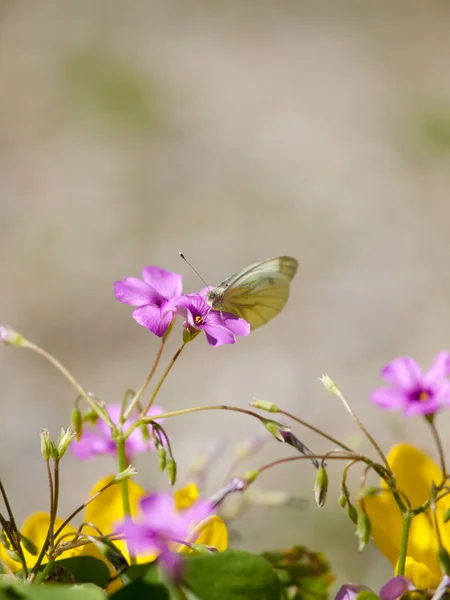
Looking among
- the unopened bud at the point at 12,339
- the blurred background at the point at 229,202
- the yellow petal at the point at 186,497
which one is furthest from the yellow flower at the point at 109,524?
the blurred background at the point at 229,202

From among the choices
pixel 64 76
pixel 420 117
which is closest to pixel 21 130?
pixel 64 76

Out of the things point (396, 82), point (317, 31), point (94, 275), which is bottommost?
point (94, 275)

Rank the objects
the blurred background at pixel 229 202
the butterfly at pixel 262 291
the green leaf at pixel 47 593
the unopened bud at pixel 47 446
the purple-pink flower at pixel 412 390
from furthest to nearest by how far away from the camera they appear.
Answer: the blurred background at pixel 229 202 < the butterfly at pixel 262 291 < the purple-pink flower at pixel 412 390 < the unopened bud at pixel 47 446 < the green leaf at pixel 47 593

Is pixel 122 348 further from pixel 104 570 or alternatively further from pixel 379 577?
pixel 104 570

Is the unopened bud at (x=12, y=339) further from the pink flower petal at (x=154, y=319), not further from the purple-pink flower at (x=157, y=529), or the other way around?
the purple-pink flower at (x=157, y=529)

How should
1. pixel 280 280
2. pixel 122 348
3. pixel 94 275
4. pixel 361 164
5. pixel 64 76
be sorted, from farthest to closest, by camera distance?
pixel 64 76 < pixel 361 164 < pixel 94 275 < pixel 122 348 < pixel 280 280

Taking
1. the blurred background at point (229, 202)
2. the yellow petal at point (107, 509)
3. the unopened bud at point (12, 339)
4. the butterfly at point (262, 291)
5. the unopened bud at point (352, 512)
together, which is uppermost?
the blurred background at point (229, 202)

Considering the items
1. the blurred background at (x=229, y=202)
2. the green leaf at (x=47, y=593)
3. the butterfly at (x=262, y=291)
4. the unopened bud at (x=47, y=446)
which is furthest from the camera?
the blurred background at (x=229, y=202)

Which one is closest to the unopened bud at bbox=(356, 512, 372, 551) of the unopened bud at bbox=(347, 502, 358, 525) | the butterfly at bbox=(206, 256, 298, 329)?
the unopened bud at bbox=(347, 502, 358, 525)

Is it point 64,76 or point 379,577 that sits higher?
point 64,76
